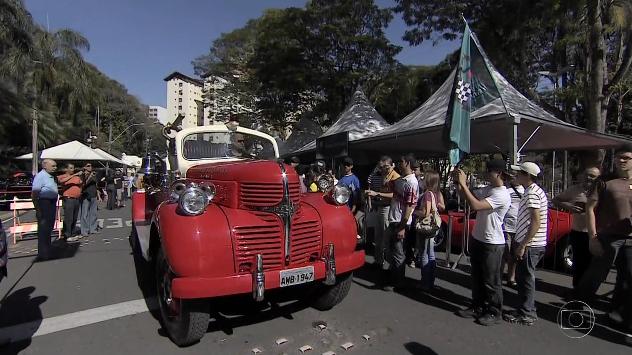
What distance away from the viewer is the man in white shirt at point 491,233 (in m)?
4.38

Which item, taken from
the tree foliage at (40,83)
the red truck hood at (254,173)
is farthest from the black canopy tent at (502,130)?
the tree foliage at (40,83)

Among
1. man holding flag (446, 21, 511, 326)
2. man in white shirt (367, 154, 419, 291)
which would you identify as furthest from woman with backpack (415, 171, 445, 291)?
man holding flag (446, 21, 511, 326)

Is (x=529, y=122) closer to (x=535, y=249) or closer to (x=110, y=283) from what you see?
(x=535, y=249)

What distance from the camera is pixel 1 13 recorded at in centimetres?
2433

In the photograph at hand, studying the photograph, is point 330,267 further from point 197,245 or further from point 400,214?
point 400,214

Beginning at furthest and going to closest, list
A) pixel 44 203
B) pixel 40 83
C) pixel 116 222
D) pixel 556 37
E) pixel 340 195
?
pixel 40 83, pixel 556 37, pixel 116 222, pixel 44 203, pixel 340 195

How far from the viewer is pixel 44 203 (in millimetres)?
7492

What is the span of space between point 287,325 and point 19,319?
9.08 ft

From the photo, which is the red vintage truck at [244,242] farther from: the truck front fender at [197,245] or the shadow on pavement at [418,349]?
the shadow on pavement at [418,349]

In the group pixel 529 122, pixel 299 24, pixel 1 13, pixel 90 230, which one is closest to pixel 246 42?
pixel 299 24

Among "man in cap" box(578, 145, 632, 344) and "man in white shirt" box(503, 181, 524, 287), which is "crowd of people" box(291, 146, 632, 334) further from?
"man in white shirt" box(503, 181, 524, 287)

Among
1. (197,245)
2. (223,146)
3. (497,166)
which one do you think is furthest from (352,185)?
(197,245)

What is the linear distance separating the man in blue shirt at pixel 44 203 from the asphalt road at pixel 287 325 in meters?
1.45

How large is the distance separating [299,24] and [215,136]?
15.8 m
